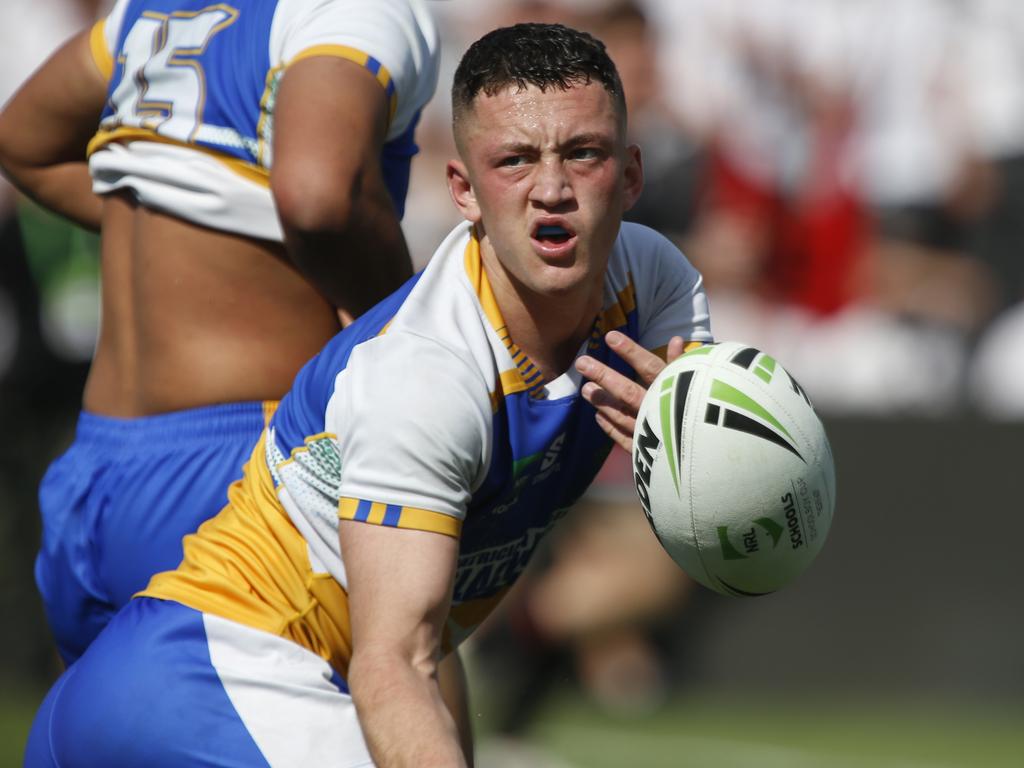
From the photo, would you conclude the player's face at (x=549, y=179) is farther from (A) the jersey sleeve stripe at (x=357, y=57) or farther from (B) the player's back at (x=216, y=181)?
(B) the player's back at (x=216, y=181)

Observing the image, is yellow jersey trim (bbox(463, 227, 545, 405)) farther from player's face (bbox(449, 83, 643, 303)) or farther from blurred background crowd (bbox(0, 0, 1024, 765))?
blurred background crowd (bbox(0, 0, 1024, 765))

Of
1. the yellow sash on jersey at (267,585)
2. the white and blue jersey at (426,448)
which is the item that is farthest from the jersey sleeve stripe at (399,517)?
the yellow sash on jersey at (267,585)

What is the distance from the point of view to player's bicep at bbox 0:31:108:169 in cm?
377

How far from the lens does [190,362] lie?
348cm

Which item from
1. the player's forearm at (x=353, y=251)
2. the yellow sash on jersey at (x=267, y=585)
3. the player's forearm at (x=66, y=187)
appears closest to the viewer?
the yellow sash on jersey at (x=267, y=585)

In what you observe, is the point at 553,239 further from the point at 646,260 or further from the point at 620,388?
the point at 646,260

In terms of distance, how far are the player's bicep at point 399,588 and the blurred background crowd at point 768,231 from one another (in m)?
5.35

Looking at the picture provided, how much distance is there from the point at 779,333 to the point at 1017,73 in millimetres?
2261

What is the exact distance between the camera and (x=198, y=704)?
2.93m

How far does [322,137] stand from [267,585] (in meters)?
0.92

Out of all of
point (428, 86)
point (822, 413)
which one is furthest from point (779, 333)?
point (428, 86)

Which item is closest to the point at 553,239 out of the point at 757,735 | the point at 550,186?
the point at 550,186

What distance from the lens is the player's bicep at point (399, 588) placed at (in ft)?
8.82

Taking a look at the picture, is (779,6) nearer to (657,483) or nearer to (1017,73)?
(1017,73)
